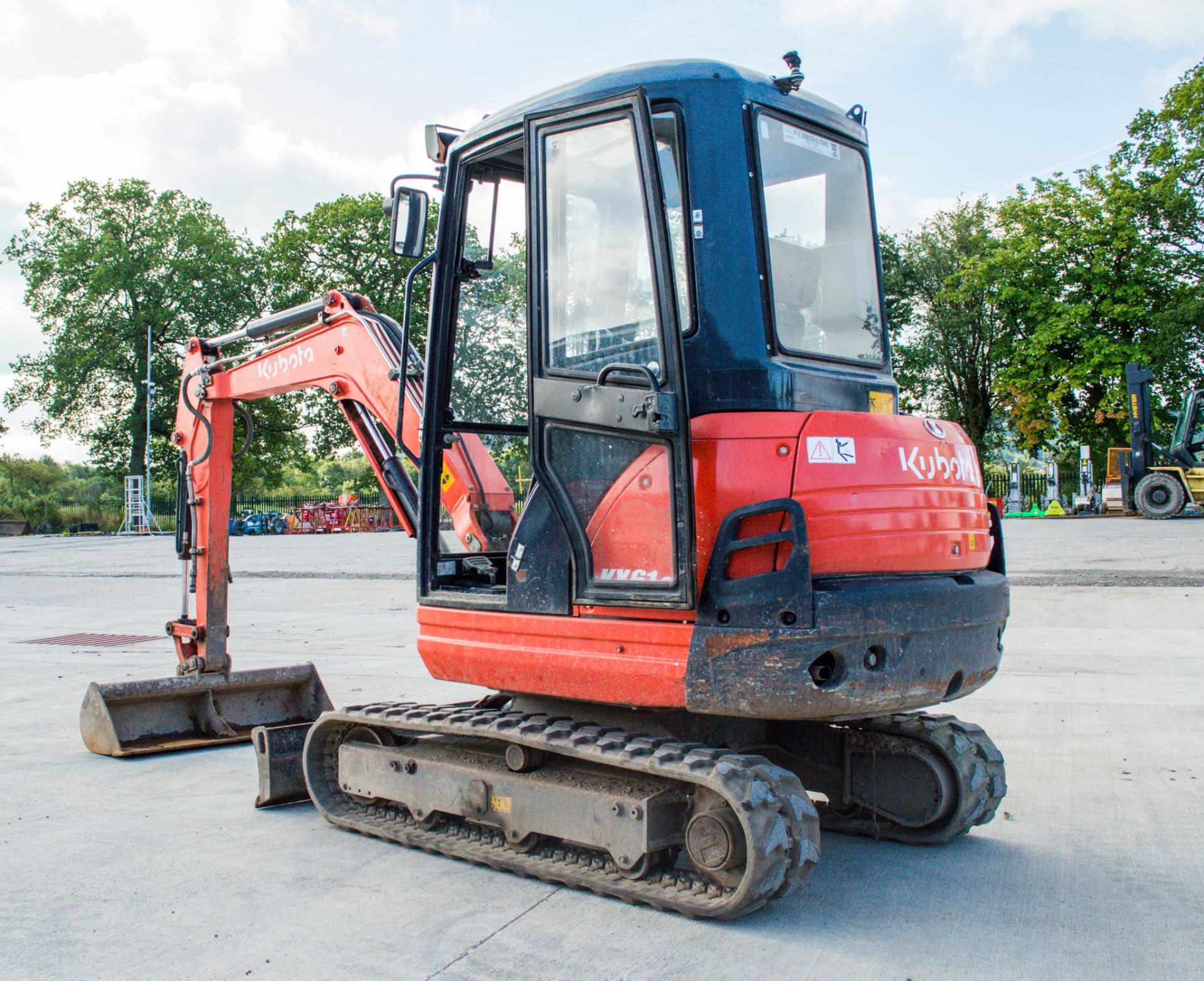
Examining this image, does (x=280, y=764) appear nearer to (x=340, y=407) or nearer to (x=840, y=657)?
(x=340, y=407)

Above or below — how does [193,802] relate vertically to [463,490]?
below

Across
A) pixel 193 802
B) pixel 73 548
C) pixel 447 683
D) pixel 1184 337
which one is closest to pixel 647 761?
pixel 193 802

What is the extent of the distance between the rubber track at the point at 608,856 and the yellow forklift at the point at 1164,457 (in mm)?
27055

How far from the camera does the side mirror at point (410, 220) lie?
441 cm

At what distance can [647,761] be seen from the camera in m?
3.69

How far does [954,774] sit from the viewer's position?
4410mm

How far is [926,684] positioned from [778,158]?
6.68 feet

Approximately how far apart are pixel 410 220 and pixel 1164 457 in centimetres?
2969

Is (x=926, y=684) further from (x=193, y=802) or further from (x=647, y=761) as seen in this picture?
(x=193, y=802)

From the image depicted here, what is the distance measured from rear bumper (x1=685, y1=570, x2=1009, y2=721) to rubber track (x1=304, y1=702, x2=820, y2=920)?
224 mm

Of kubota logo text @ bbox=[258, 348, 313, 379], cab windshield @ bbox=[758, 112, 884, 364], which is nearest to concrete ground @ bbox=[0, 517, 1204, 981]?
cab windshield @ bbox=[758, 112, 884, 364]

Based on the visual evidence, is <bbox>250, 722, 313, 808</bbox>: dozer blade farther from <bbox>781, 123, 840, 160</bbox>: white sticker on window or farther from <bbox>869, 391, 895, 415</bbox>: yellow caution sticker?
<bbox>781, 123, 840, 160</bbox>: white sticker on window

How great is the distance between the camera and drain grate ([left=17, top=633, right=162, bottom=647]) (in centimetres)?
1173

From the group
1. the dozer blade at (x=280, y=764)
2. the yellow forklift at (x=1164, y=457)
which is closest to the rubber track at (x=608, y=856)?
the dozer blade at (x=280, y=764)
